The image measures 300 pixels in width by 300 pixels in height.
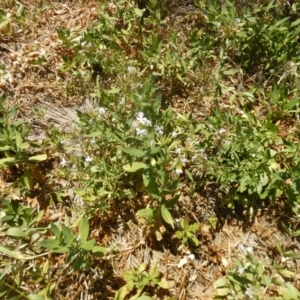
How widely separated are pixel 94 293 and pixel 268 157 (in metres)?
1.64

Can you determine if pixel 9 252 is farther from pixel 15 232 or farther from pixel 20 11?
pixel 20 11

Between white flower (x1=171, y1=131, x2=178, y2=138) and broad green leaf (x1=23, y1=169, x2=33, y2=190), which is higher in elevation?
white flower (x1=171, y1=131, x2=178, y2=138)

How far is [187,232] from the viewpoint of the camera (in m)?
2.89

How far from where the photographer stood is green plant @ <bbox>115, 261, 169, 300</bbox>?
273 centimetres

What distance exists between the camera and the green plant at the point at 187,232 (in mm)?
2891

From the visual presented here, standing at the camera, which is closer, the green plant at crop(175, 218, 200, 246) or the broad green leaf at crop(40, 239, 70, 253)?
the broad green leaf at crop(40, 239, 70, 253)

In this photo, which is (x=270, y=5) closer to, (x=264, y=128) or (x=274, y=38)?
(x=274, y=38)

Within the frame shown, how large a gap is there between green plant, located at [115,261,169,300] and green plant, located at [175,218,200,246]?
0.28 m

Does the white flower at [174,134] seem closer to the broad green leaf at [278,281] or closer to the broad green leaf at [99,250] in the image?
the broad green leaf at [99,250]

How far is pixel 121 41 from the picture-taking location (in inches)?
145

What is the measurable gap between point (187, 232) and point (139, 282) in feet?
1.66

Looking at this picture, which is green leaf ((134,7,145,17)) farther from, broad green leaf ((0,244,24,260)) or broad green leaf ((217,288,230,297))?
broad green leaf ((217,288,230,297))

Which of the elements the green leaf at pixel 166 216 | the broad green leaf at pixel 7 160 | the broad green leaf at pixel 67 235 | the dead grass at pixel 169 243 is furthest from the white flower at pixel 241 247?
the broad green leaf at pixel 7 160

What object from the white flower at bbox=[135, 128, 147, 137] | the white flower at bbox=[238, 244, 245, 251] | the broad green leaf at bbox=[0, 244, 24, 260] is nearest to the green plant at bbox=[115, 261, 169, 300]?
the white flower at bbox=[238, 244, 245, 251]
